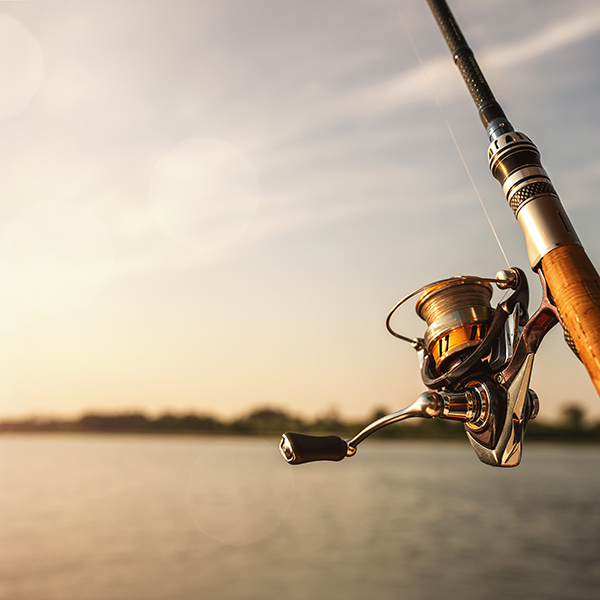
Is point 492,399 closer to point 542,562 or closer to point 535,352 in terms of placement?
point 535,352

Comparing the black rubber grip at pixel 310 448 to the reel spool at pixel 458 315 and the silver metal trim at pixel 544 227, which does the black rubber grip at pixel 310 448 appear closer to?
the reel spool at pixel 458 315

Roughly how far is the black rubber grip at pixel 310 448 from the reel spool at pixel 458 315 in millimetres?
289

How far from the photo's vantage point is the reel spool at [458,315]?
3.41 ft

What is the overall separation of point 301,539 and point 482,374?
1047 cm

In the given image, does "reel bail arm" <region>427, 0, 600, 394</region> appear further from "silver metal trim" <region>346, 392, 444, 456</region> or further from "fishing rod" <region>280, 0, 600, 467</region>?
"silver metal trim" <region>346, 392, 444, 456</region>

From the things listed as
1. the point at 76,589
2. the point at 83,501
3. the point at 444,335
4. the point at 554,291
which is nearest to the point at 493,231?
the point at 444,335

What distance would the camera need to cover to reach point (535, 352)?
876 mm

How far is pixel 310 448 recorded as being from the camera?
3.18 feet

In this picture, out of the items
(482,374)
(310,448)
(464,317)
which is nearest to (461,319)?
(464,317)

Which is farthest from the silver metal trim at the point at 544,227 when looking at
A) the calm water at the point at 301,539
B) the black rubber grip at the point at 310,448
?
the calm water at the point at 301,539

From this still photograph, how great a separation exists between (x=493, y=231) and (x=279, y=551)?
9.92m

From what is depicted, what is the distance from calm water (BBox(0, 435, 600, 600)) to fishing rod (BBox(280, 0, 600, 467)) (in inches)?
304

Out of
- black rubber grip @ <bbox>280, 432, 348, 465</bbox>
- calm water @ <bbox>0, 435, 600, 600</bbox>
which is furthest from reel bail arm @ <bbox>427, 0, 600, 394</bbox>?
calm water @ <bbox>0, 435, 600, 600</bbox>

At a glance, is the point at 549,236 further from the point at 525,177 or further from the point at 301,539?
the point at 301,539
